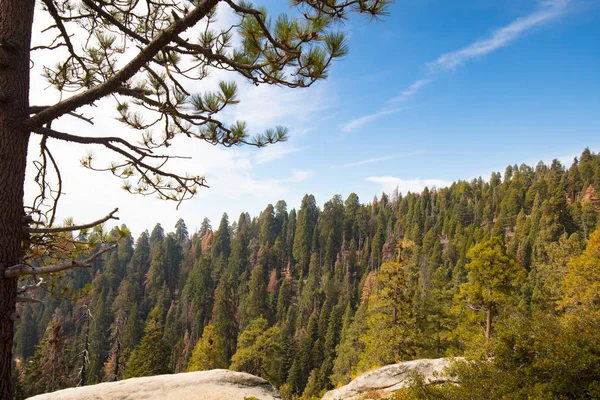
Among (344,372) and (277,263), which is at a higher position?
(277,263)

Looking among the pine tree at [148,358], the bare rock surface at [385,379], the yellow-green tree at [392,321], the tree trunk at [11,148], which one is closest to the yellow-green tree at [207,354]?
the pine tree at [148,358]

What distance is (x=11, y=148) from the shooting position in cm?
260

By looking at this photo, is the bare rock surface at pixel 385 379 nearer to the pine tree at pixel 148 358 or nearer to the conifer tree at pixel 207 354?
the conifer tree at pixel 207 354

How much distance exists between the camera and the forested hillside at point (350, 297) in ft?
Answer: 24.7

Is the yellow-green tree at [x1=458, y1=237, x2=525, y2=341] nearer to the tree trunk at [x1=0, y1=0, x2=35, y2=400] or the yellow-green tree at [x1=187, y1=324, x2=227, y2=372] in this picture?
the tree trunk at [x1=0, y1=0, x2=35, y2=400]

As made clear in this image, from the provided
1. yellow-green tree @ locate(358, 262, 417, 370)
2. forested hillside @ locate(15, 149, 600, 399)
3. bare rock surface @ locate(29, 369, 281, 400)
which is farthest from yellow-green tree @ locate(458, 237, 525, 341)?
bare rock surface @ locate(29, 369, 281, 400)

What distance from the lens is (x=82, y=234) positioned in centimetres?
380

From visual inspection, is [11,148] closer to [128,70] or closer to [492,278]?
[128,70]

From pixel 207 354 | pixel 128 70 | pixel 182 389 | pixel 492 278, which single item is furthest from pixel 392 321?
A: pixel 128 70

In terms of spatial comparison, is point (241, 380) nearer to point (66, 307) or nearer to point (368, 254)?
point (368, 254)

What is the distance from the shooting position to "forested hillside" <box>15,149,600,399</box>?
296 inches

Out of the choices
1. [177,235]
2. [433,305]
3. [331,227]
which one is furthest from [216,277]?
[433,305]

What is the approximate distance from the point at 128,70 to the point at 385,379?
1074 cm

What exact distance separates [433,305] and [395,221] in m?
65.3
